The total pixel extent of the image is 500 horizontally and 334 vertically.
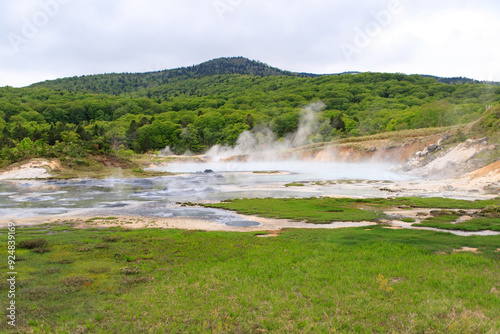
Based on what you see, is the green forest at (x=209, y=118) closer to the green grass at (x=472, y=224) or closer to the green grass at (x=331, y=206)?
the green grass at (x=331, y=206)

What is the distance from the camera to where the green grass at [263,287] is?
8211mm

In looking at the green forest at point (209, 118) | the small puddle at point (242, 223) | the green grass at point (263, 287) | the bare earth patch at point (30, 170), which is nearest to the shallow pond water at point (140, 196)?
the small puddle at point (242, 223)

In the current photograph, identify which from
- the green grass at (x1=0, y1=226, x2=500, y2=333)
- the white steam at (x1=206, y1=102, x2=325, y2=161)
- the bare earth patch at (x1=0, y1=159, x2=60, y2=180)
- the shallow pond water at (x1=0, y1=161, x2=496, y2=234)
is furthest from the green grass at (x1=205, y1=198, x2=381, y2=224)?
the white steam at (x1=206, y1=102, x2=325, y2=161)

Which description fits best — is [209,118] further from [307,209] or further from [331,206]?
[307,209]

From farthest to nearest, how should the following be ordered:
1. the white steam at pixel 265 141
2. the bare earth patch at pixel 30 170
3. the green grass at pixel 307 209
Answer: the white steam at pixel 265 141, the bare earth patch at pixel 30 170, the green grass at pixel 307 209

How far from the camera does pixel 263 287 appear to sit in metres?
10.3

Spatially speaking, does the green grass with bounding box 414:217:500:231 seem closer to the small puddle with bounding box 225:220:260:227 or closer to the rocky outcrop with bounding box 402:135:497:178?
the small puddle with bounding box 225:220:260:227

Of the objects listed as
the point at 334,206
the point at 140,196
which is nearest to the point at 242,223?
the point at 334,206

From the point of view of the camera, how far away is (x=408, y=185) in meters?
40.1

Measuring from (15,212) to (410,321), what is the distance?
28949 millimetres

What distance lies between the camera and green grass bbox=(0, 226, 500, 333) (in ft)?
26.9

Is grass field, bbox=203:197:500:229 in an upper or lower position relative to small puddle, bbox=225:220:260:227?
upper

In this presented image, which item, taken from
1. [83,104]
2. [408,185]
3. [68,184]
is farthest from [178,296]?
[83,104]

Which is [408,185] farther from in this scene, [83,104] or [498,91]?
[83,104]
